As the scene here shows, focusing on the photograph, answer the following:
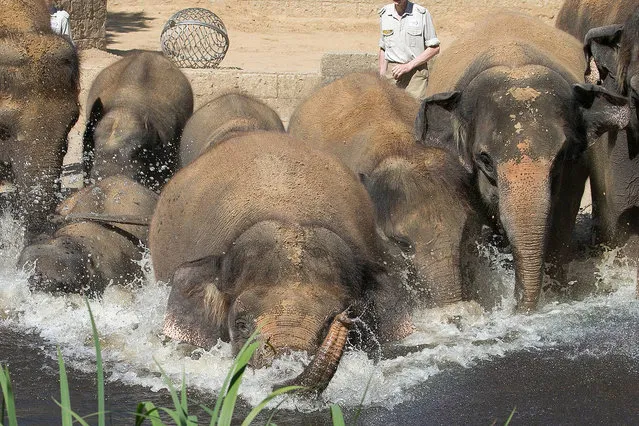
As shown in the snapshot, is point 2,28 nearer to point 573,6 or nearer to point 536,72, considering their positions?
point 536,72

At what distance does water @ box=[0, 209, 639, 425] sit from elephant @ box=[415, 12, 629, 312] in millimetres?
340

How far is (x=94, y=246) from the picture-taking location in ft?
27.2

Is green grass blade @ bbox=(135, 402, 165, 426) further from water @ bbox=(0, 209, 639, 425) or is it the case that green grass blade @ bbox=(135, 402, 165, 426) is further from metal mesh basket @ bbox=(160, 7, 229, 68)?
metal mesh basket @ bbox=(160, 7, 229, 68)

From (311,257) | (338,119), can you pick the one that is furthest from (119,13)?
(311,257)

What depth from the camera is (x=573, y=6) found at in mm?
10609

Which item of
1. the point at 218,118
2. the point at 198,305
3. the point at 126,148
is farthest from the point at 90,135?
the point at 198,305

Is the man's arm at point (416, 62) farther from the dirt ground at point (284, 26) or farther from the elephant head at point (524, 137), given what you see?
the dirt ground at point (284, 26)

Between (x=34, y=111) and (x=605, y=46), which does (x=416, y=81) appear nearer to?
(x=605, y=46)

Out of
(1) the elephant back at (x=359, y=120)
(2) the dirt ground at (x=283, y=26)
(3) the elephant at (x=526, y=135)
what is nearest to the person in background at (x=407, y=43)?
(1) the elephant back at (x=359, y=120)

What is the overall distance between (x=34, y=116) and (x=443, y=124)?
8.52 ft

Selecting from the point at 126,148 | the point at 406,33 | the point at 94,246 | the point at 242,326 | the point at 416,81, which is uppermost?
the point at 242,326

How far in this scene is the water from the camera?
594 cm

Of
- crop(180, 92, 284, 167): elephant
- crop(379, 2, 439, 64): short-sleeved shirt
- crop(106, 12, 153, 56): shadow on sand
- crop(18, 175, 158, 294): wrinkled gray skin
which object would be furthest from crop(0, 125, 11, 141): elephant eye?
crop(106, 12, 153, 56): shadow on sand

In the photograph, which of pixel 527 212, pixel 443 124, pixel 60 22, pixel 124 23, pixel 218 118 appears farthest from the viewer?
pixel 124 23
